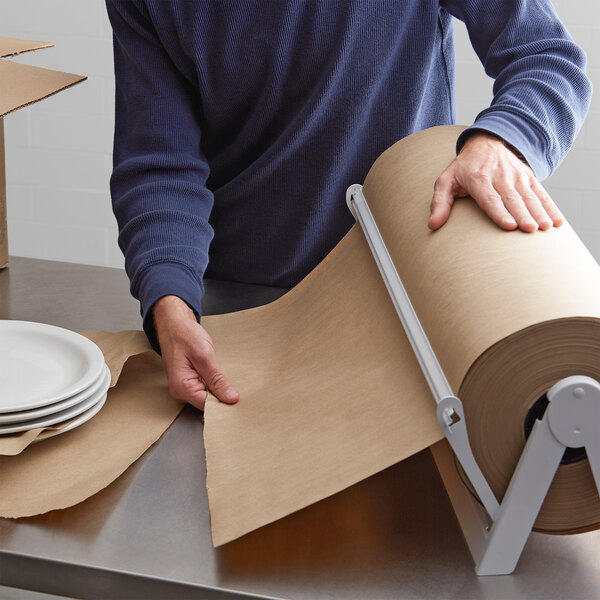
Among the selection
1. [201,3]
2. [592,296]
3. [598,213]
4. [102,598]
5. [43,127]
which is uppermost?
[592,296]

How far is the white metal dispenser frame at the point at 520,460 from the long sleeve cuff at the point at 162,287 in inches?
15.8

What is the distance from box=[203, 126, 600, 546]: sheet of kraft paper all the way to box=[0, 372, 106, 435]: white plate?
0.12 meters

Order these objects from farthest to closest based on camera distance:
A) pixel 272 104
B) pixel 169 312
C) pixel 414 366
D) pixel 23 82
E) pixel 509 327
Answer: pixel 272 104
pixel 23 82
pixel 169 312
pixel 414 366
pixel 509 327

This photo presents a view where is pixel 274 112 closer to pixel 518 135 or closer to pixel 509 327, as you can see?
pixel 518 135

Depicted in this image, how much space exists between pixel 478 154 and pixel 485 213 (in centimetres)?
11

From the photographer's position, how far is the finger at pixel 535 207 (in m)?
0.76

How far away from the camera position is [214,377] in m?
0.91

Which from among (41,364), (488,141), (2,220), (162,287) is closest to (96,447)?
(41,364)

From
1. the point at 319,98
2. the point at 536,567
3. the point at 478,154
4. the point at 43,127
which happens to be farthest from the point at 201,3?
the point at 43,127

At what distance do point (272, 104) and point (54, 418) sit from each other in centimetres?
67

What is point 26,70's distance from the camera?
1162 millimetres

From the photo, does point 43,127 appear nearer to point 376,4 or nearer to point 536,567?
point 376,4

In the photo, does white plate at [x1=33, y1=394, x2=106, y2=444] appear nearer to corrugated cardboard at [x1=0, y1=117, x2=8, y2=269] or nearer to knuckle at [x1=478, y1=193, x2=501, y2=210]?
knuckle at [x1=478, y1=193, x2=501, y2=210]

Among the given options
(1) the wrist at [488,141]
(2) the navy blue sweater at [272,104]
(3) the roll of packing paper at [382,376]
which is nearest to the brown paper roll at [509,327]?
(3) the roll of packing paper at [382,376]
